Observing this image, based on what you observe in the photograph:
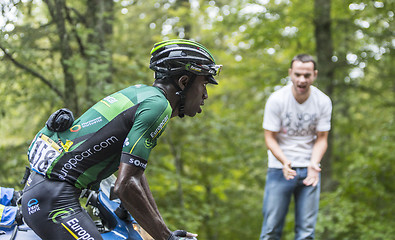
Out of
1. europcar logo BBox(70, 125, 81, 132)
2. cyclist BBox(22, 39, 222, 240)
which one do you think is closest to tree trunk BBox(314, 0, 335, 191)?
cyclist BBox(22, 39, 222, 240)

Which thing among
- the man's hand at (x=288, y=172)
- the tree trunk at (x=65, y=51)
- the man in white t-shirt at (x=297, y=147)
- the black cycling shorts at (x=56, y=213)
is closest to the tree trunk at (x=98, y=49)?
the tree trunk at (x=65, y=51)

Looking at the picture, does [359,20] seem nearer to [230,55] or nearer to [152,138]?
[230,55]

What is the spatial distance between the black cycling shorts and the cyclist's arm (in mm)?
283

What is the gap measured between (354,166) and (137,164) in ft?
Answer: 25.1

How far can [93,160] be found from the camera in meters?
2.32

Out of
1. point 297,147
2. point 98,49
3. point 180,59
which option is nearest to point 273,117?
point 297,147

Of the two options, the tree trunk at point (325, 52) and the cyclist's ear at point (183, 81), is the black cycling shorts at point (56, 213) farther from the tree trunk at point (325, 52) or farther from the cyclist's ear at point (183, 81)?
the tree trunk at point (325, 52)

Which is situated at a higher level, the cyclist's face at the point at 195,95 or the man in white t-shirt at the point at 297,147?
the cyclist's face at the point at 195,95

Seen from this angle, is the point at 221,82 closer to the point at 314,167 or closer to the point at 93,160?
the point at 314,167

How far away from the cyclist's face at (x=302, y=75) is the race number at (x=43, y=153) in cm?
290

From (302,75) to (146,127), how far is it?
271cm

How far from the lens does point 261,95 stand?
Result: 11430 millimetres

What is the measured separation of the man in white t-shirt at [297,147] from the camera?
4.43 meters

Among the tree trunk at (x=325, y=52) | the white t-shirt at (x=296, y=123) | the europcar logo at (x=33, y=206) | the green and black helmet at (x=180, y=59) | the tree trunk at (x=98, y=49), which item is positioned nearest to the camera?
the europcar logo at (x=33, y=206)
